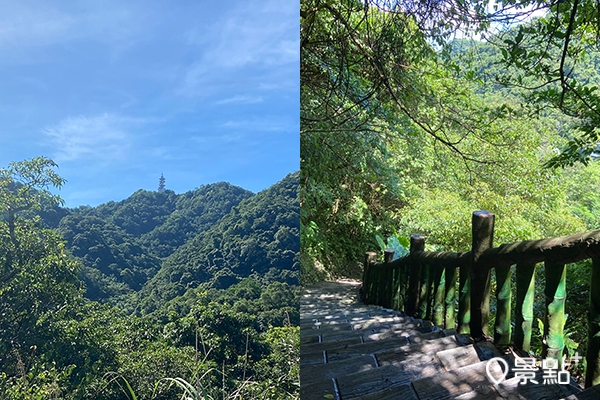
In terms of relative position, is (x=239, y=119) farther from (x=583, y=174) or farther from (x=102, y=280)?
(x=583, y=174)

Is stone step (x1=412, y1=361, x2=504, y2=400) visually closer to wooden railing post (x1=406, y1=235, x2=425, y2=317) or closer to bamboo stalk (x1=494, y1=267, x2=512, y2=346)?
bamboo stalk (x1=494, y1=267, x2=512, y2=346)

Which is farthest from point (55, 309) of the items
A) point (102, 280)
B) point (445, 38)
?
point (445, 38)

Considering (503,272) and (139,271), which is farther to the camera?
(139,271)

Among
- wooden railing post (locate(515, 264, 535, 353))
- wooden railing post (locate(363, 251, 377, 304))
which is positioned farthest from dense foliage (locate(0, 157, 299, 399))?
wooden railing post (locate(515, 264, 535, 353))

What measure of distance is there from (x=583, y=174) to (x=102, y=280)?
259cm

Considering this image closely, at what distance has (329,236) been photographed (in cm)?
293

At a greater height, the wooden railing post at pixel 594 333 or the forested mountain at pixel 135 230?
the forested mountain at pixel 135 230

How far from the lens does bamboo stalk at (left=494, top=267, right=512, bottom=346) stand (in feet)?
3.89

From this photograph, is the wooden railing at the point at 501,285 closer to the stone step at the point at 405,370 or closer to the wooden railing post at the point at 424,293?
the wooden railing post at the point at 424,293

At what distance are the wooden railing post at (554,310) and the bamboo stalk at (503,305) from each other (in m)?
0.15

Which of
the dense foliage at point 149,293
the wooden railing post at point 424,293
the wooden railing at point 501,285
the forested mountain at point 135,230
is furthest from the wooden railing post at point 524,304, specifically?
the forested mountain at point 135,230

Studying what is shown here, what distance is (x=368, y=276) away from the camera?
2.89m

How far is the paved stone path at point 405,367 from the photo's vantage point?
900mm

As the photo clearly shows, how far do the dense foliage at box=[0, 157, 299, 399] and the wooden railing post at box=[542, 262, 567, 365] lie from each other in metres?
0.94
